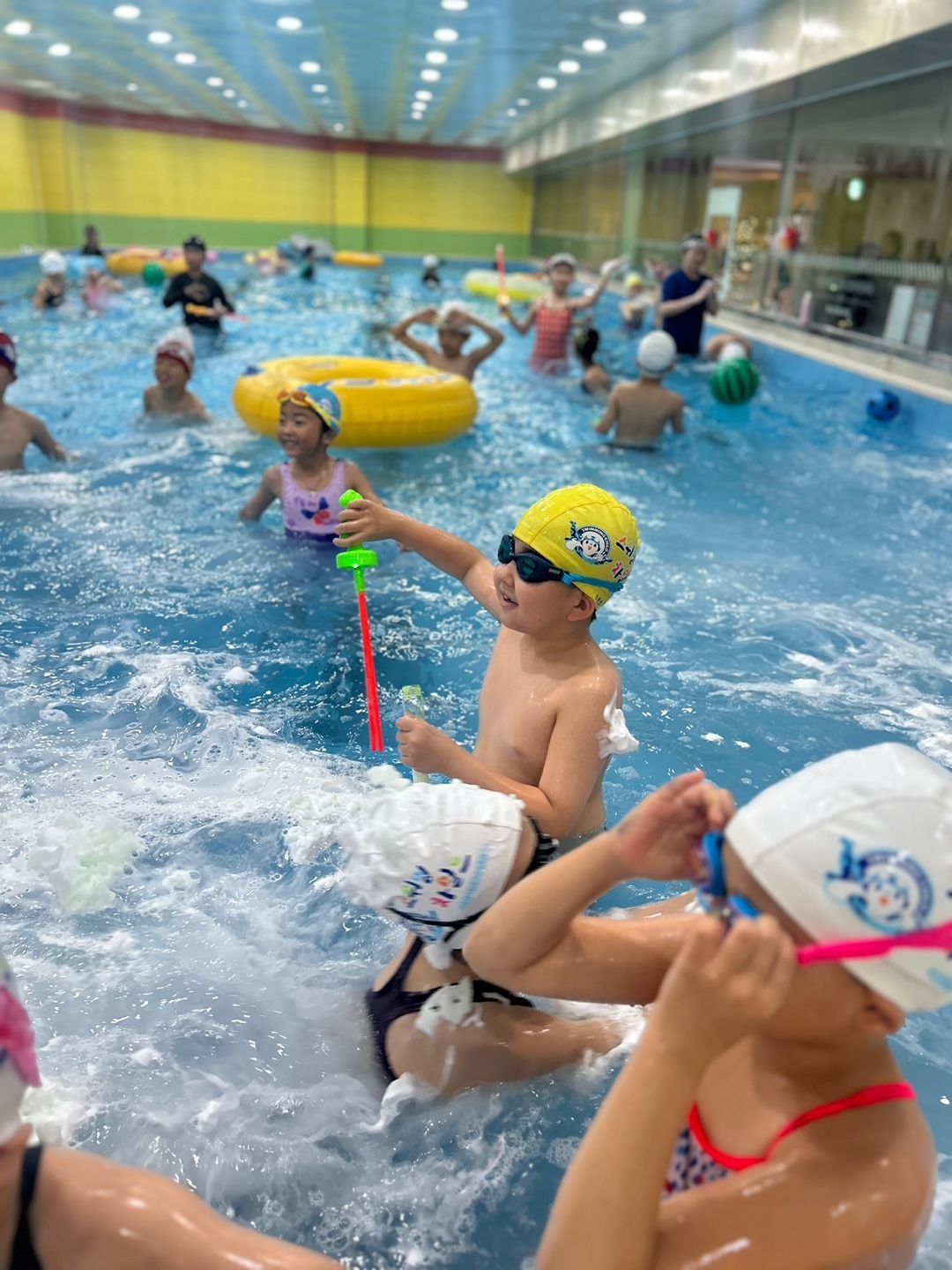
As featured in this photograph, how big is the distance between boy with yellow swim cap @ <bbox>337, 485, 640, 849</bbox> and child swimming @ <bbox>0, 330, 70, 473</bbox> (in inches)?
237

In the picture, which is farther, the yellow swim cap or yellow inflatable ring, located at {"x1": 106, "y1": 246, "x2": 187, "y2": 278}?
yellow inflatable ring, located at {"x1": 106, "y1": 246, "x2": 187, "y2": 278}

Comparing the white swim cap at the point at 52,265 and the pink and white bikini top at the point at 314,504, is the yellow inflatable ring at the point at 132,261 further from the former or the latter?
the pink and white bikini top at the point at 314,504

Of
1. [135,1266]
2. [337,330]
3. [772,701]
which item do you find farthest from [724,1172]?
[337,330]

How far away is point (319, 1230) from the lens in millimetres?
2221

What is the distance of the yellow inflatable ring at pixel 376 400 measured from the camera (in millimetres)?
8320

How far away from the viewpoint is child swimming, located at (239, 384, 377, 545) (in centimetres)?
582

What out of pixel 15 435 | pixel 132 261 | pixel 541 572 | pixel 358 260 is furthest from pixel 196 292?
pixel 358 260

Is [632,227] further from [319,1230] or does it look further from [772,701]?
[319,1230]

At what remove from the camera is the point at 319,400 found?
19.3 ft

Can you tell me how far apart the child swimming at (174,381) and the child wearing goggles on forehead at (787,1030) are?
8.45m

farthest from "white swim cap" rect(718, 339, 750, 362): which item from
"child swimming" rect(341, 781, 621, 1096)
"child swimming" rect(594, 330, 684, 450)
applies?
"child swimming" rect(341, 781, 621, 1096)

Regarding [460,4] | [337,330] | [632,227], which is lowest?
[337,330]

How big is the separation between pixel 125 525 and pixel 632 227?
20.3 metres

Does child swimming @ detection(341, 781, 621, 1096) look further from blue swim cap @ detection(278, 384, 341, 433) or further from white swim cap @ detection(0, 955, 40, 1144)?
blue swim cap @ detection(278, 384, 341, 433)
